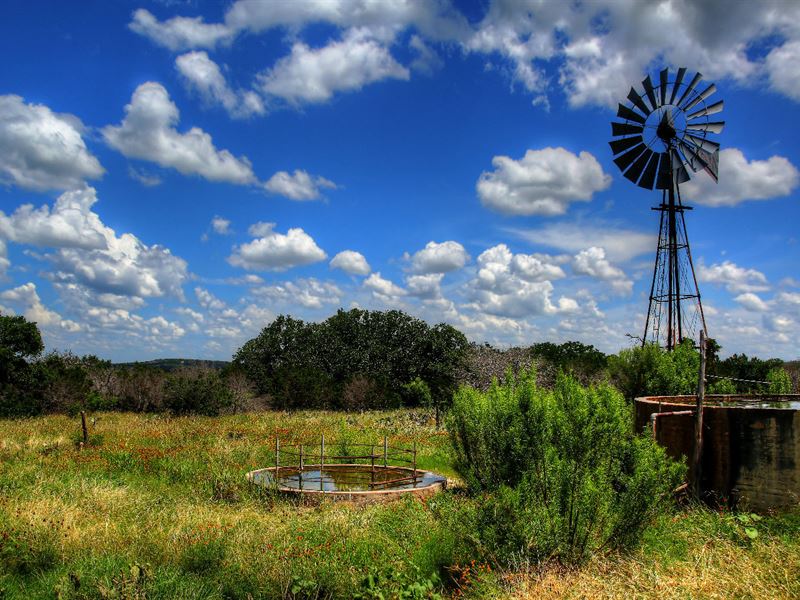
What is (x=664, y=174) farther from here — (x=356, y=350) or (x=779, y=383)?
(x=356, y=350)

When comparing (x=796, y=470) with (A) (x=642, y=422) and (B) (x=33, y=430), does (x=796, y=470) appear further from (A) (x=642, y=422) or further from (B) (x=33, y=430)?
(B) (x=33, y=430)

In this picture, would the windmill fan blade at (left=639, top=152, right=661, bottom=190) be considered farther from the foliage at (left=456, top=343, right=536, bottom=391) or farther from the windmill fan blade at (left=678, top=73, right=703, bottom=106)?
the foliage at (left=456, top=343, right=536, bottom=391)

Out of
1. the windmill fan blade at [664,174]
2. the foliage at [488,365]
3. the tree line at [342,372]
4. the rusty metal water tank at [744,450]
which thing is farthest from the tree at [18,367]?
the windmill fan blade at [664,174]

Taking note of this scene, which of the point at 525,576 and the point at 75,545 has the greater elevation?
the point at 525,576

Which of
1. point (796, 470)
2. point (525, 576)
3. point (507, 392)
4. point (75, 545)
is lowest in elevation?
point (75, 545)

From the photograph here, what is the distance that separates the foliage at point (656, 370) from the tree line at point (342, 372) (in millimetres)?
38

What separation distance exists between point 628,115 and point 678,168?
3.31 meters

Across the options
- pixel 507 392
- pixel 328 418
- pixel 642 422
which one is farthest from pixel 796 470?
pixel 328 418

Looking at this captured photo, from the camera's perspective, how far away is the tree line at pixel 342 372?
23.3 m

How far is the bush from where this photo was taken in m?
8.52

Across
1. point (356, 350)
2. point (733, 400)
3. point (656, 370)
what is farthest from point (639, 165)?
point (356, 350)

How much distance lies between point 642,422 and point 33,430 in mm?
21920

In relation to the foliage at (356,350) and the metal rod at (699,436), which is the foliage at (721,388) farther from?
the foliage at (356,350)

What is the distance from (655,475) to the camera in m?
8.56
